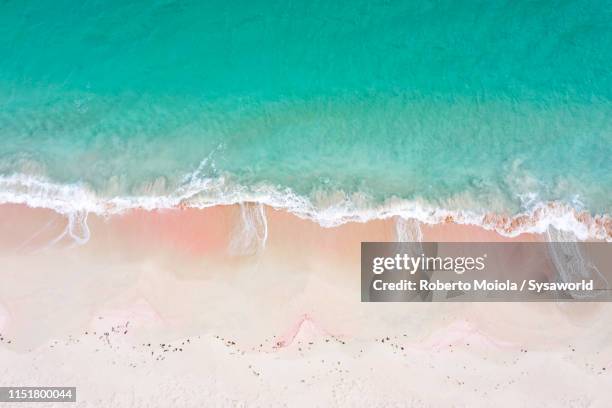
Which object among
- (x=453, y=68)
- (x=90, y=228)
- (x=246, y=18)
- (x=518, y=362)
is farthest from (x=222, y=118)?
(x=518, y=362)

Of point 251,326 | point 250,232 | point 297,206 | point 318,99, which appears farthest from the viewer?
point 318,99

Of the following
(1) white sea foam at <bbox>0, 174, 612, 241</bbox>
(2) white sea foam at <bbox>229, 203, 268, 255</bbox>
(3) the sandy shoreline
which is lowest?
(3) the sandy shoreline

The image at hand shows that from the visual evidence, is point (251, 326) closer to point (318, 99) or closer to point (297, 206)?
point (297, 206)

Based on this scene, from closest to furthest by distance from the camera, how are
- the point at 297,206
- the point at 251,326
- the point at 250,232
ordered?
the point at 251,326, the point at 250,232, the point at 297,206

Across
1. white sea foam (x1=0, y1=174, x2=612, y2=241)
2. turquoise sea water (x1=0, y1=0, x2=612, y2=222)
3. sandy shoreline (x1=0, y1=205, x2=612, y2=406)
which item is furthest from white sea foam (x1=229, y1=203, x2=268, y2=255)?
turquoise sea water (x1=0, y1=0, x2=612, y2=222)

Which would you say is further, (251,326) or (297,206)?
(297,206)

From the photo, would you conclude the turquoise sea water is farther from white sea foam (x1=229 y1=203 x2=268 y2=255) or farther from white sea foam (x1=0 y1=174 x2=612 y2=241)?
white sea foam (x1=229 y1=203 x2=268 y2=255)

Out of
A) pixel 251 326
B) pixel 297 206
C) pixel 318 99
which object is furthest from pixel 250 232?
pixel 318 99
